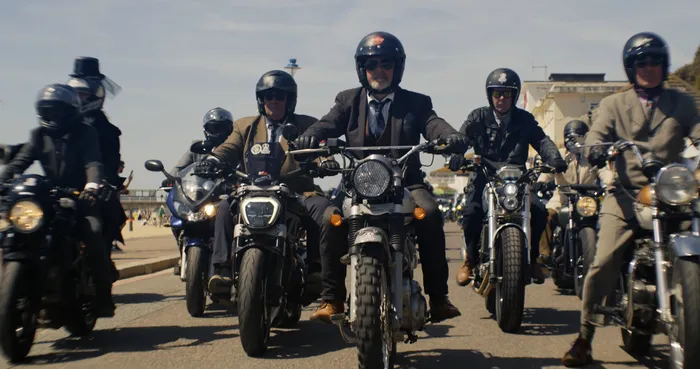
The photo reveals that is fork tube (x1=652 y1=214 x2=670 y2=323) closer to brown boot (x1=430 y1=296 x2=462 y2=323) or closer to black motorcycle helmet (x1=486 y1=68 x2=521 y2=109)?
brown boot (x1=430 y1=296 x2=462 y2=323)

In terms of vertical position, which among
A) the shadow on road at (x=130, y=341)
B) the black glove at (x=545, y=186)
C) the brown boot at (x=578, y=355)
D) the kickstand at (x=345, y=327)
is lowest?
the shadow on road at (x=130, y=341)

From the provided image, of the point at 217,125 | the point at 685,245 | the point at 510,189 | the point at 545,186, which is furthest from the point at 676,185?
the point at 217,125

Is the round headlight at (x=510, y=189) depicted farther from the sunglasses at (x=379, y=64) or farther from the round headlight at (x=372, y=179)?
the round headlight at (x=372, y=179)

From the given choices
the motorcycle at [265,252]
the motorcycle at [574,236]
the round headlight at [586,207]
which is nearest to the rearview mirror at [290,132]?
the motorcycle at [265,252]

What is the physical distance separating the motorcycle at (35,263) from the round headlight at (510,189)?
11.5 feet

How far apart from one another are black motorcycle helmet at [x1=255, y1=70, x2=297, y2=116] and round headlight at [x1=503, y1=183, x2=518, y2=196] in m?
1.99

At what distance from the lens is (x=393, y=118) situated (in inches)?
232

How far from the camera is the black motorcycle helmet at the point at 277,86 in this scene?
735 cm

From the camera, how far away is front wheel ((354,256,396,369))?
14.6 feet

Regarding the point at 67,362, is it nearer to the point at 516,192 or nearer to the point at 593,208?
the point at 516,192

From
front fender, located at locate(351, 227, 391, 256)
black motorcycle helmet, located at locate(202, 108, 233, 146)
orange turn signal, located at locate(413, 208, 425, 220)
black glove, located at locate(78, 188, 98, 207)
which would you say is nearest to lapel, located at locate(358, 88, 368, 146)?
orange turn signal, located at locate(413, 208, 425, 220)

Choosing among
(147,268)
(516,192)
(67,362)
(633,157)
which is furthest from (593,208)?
(147,268)

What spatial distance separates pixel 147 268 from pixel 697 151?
9.83 meters

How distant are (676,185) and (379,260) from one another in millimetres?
1716
